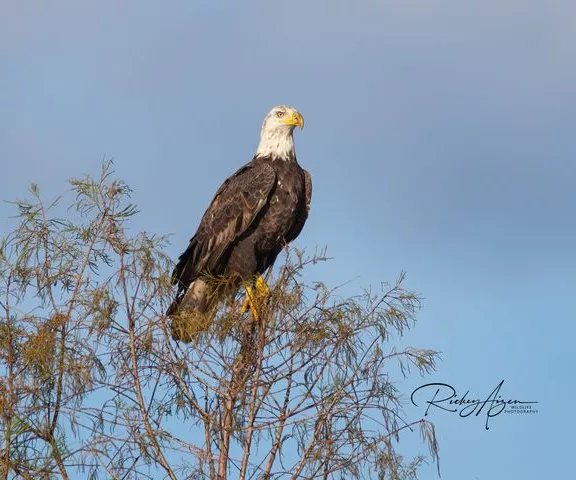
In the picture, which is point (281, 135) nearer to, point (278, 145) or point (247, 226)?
point (278, 145)

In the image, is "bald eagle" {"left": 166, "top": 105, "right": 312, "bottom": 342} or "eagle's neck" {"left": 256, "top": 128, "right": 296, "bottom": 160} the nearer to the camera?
"bald eagle" {"left": 166, "top": 105, "right": 312, "bottom": 342}

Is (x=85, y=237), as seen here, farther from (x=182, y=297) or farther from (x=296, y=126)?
(x=296, y=126)

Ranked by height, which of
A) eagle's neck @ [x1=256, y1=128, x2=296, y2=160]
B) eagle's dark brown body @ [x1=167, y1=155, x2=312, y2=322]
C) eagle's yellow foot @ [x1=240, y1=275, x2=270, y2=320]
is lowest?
eagle's yellow foot @ [x1=240, y1=275, x2=270, y2=320]

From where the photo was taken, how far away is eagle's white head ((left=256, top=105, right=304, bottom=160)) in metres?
10.2

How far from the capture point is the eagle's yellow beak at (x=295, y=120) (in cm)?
1018

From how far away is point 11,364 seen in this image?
6.74 metres

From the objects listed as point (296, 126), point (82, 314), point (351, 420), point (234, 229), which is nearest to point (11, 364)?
point (82, 314)

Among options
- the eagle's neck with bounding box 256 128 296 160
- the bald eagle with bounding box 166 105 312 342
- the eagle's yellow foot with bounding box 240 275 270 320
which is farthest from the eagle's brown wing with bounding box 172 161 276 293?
the eagle's yellow foot with bounding box 240 275 270 320

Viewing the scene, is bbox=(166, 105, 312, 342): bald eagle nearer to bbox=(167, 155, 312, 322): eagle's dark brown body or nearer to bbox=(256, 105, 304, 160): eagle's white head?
bbox=(167, 155, 312, 322): eagle's dark brown body

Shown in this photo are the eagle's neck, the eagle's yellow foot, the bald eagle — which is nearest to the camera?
the eagle's yellow foot

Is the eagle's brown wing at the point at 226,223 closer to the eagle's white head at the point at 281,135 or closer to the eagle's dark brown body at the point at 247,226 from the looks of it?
the eagle's dark brown body at the point at 247,226

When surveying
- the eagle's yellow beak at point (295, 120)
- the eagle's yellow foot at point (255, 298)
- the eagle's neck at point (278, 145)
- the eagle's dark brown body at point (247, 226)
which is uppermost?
the eagle's yellow beak at point (295, 120)

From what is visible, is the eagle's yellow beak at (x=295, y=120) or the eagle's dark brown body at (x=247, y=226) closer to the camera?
the eagle's dark brown body at (x=247, y=226)

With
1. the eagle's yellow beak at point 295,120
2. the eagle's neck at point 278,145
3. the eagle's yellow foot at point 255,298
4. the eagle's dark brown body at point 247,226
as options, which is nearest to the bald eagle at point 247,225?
the eagle's dark brown body at point 247,226
